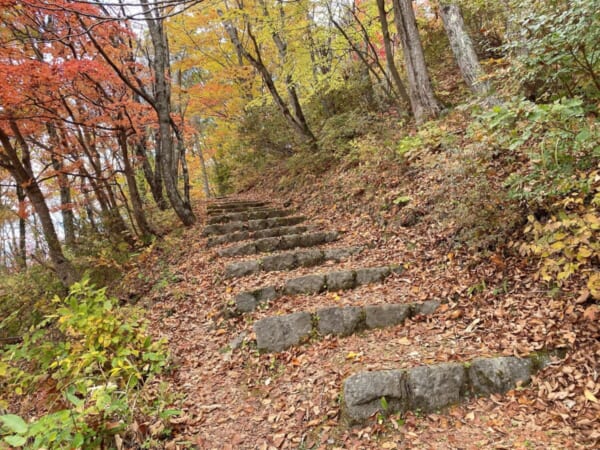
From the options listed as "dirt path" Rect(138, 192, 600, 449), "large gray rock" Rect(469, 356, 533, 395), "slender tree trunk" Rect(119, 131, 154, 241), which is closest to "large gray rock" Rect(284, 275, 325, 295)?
"dirt path" Rect(138, 192, 600, 449)

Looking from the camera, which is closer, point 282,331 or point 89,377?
point 89,377

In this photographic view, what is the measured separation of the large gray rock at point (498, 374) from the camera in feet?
8.67

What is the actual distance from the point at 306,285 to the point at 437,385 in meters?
2.19

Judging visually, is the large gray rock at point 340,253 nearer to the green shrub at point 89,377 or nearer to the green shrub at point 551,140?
the green shrub at point 551,140

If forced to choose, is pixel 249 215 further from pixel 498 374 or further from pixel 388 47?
pixel 498 374

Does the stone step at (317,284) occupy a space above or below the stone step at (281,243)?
below

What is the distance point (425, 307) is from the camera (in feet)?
12.0

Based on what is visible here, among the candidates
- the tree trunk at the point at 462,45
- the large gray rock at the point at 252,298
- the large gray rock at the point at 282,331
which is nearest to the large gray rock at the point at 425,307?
the large gray rock at the point at 282,331

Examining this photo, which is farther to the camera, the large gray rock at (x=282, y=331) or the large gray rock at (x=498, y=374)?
the large gray rock at (x=282, y=331)

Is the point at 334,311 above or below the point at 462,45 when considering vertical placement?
below

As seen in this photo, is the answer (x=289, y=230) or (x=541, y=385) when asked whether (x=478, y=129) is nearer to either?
(x=541, y=385)

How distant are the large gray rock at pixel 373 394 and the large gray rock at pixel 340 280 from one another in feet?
5.64

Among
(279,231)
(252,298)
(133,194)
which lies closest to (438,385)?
(252,298)

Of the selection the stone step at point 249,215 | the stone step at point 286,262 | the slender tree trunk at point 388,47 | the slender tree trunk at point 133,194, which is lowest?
the stone step at point 286,262
